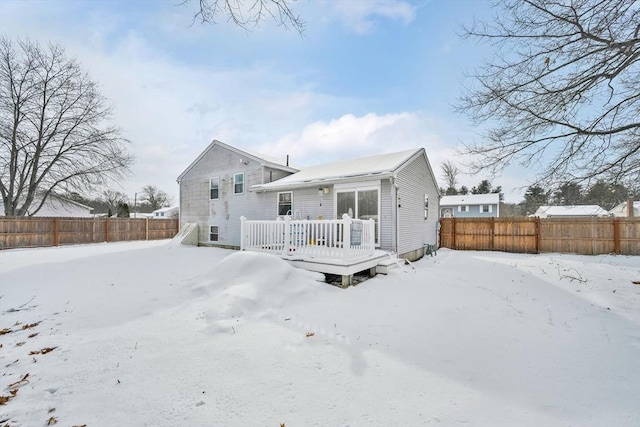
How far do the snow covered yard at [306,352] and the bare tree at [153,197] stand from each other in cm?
5073

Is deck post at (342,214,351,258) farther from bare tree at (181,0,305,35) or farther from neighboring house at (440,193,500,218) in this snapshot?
neighboring house at (440,193,500,218)

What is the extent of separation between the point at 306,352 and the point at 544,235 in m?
14.3

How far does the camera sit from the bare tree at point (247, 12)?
322 cm

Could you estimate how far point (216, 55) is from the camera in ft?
16.9

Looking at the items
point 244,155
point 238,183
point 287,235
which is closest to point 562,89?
point 287,235

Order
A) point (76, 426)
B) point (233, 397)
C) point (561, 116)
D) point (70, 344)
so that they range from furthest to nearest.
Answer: point (561, 116), point (70, 344), point (233, 397), point (76, 426)

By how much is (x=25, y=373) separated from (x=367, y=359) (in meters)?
3.86

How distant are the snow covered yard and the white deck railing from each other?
0.87 m

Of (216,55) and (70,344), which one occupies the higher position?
(216,55)

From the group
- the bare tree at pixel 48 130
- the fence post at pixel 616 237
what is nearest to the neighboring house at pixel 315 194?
the fence post at pixel 616 237

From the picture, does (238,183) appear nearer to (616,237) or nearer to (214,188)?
(214,188)

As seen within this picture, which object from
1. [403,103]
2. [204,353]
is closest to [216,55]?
[204,353]

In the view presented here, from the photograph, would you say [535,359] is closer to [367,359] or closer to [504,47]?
[367,359]

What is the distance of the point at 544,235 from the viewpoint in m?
13.1
